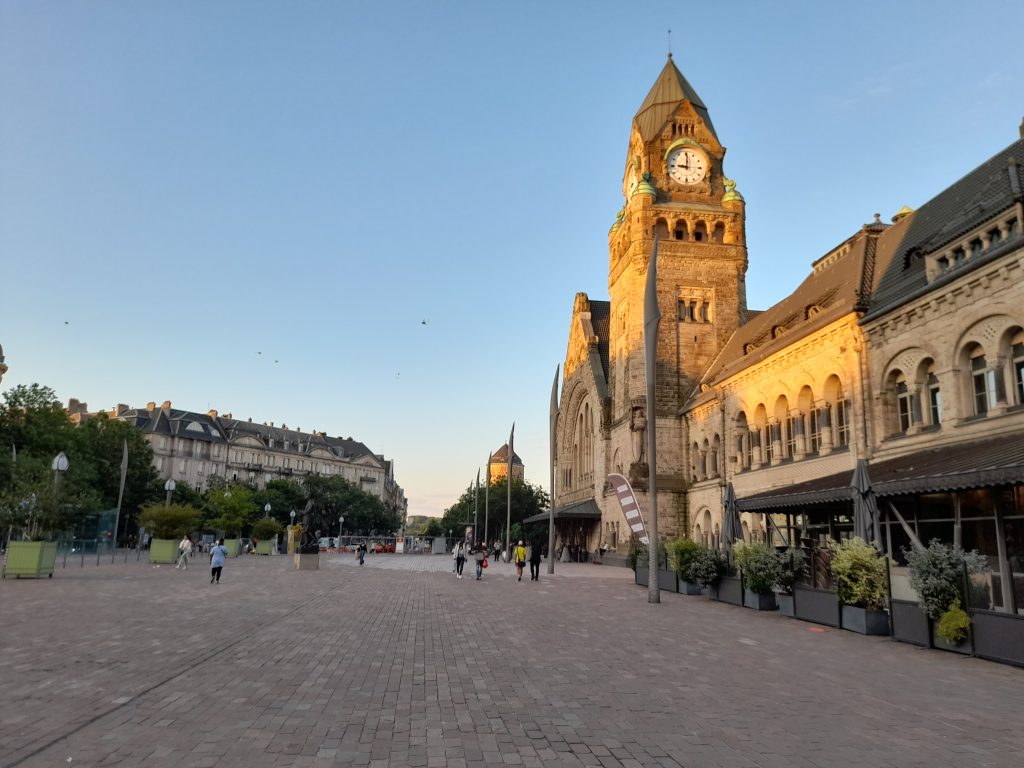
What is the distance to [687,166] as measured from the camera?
5081cm

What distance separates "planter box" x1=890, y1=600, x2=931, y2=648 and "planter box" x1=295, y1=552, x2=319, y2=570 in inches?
1129

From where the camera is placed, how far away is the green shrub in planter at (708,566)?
72.2 feet

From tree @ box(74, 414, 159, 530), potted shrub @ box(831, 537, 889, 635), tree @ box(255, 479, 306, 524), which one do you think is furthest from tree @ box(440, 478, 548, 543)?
potted shrub @ box(831, 537, 889, 635)

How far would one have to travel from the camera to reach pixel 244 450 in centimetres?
11456

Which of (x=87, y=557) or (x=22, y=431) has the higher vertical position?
(x=22, y=431)

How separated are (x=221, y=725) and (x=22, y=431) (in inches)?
2109

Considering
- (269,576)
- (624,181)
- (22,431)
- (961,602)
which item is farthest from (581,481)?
(961,602)

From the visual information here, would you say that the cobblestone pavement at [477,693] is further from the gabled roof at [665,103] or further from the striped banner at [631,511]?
the gabled roof at [665,103]

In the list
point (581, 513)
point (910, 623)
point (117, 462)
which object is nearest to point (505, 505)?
point (581, 513)

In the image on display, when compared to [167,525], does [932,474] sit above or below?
above

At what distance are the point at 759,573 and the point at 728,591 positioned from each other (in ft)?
9.07

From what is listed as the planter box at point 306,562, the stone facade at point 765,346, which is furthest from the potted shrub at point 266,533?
the stone facade at point 765,346

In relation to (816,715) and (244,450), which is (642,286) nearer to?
(816,715)

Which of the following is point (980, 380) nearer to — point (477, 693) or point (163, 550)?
point (477, 693)
